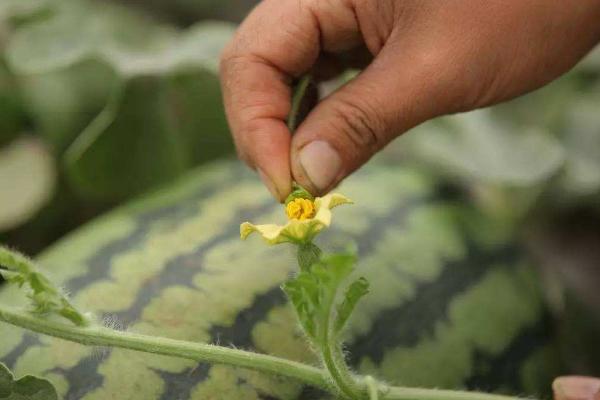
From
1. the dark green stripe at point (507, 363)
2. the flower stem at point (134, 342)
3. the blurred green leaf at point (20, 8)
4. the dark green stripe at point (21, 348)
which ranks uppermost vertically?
the flower stem at point (134, 342)

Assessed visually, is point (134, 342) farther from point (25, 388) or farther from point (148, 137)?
point (148, 137)

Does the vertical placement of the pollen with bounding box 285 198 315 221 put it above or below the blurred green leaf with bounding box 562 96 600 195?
above

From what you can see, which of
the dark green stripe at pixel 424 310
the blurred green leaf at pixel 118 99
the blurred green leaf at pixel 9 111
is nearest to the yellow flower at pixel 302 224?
the dark green stripe at pixel 424 310

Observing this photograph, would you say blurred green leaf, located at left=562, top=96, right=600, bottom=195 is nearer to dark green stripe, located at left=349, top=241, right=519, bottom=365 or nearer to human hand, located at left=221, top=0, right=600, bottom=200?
dark green stripe, located at left=349, top=241, right=519, bottom=365

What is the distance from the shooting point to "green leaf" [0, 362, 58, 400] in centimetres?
78

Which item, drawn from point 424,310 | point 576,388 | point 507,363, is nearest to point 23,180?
point 424,310

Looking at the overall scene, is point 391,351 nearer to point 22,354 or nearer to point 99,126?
point 22,354

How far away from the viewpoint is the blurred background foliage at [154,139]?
1.43m

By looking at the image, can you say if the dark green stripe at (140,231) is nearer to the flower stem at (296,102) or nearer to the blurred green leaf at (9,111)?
the flower stem at (296,102)

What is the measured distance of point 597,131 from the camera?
1.63 meters

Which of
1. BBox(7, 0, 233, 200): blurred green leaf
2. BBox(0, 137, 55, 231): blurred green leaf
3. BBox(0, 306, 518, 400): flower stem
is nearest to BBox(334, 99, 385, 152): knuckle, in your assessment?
BBox(0, 306, 518, 400): flower stem

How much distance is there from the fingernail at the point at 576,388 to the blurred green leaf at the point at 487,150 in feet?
1.61

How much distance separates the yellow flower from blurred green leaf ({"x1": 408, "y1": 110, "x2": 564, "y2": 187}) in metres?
0.70

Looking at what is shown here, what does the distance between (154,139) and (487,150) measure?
1.79 ft
